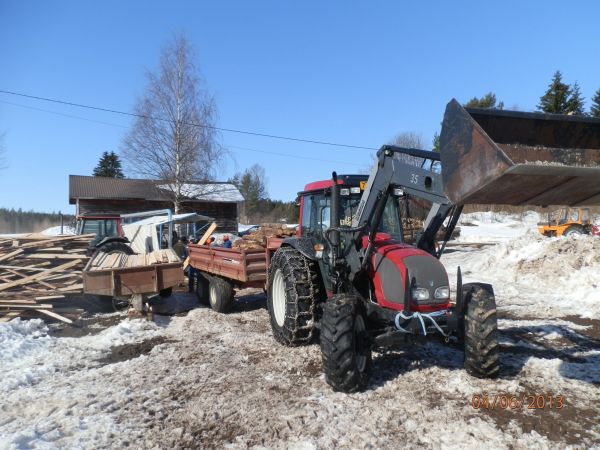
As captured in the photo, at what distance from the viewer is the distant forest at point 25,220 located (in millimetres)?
51469

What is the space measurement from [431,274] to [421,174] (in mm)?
1032

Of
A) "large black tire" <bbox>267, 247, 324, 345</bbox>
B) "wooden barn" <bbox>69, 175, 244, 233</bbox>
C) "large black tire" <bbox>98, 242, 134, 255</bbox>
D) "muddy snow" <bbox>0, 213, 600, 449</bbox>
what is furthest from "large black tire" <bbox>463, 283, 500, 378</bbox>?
"wooden barn" <bbox>69, 175, 244, 233</bbox>

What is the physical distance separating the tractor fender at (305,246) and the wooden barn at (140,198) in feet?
60.3

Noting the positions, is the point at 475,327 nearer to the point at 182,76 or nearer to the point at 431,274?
the point at 431,274

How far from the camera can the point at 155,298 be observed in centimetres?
955

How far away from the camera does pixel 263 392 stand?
414 centimetres

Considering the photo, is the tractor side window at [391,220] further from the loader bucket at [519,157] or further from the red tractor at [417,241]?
the loader bucket at [519,157]

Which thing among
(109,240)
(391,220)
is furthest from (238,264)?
(109,240)

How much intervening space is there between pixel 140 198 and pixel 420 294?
24971mm

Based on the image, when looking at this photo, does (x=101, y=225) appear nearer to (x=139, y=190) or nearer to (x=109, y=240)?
(x=109, y=240)

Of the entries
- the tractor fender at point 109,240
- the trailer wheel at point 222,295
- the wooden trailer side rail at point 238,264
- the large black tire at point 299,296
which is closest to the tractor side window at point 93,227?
the tractor fender at point 109,240

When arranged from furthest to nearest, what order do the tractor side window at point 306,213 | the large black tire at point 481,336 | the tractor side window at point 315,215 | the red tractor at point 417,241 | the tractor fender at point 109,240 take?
the tractor fender at point 109,240, the tractor side window at point 306,213, the tractor side window at point 315,215, the large black tire at point 481,336, the red tractor at point 417,241

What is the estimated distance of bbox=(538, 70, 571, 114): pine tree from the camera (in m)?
30.6

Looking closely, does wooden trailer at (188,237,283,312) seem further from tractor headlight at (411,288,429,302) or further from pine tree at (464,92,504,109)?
pine tree at (464,92,504,109)
